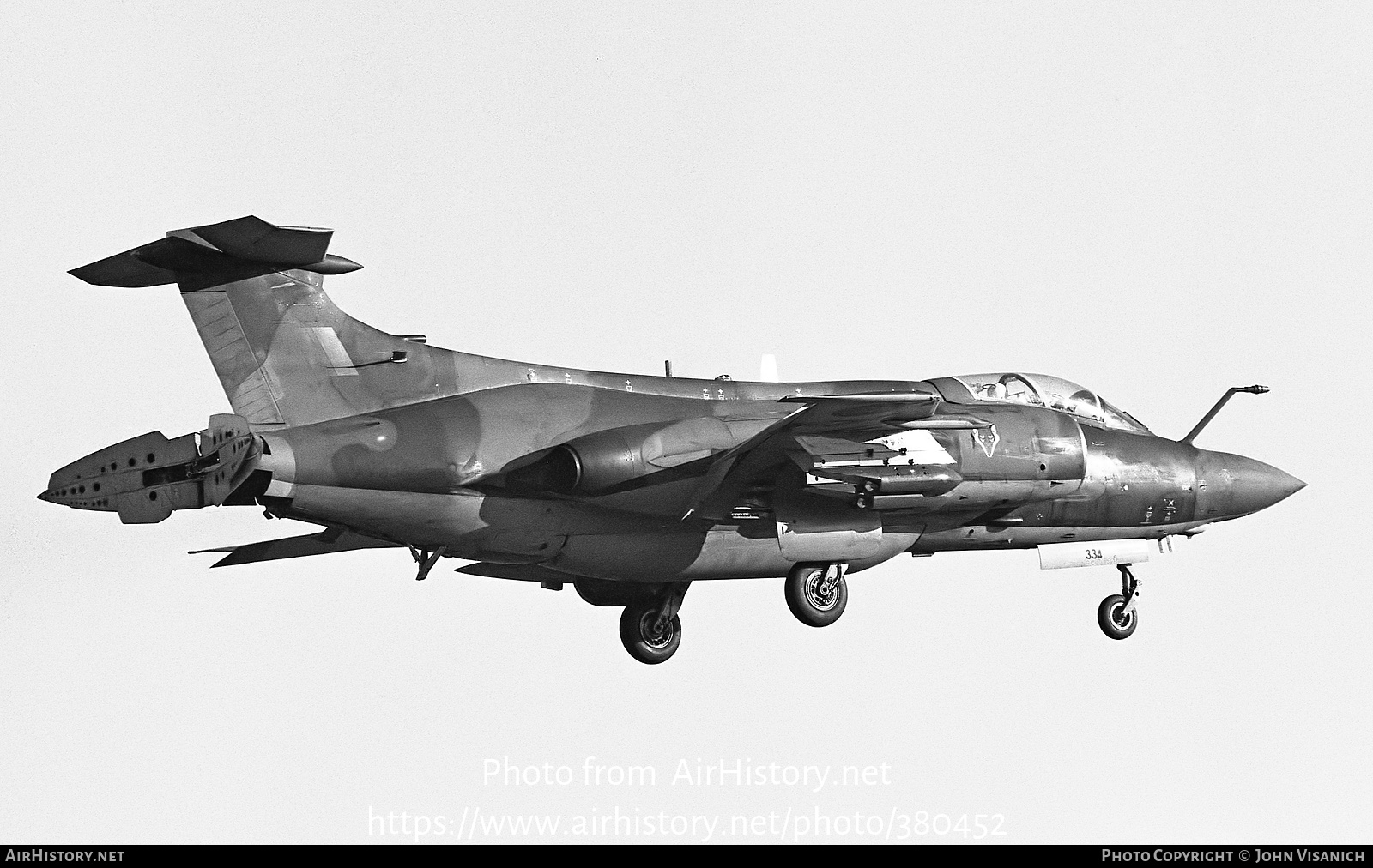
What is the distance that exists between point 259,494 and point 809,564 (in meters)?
5.78

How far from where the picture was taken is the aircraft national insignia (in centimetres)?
1742

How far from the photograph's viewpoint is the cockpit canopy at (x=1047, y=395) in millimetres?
19281

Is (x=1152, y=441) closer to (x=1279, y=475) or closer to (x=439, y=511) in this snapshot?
(x=1279, y=475)

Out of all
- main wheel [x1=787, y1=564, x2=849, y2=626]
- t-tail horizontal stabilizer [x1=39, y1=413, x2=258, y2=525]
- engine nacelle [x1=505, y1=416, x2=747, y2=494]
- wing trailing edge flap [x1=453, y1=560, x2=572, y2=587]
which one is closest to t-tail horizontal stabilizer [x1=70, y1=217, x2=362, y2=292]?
t-tail horizontal stabilizer [x1=39, y1=413, x2=258, y2=525]

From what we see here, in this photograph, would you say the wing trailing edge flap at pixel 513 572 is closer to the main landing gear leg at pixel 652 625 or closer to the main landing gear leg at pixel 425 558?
the main landing gear leg at pixel 652 625

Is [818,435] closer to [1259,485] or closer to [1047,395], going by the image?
[1047,395]

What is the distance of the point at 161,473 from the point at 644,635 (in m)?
6.23

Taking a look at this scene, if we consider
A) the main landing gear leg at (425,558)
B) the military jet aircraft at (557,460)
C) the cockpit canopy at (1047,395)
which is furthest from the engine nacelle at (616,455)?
the cockpit canopy at (1047,395)

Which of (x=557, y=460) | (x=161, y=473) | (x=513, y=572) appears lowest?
(x=513, y=572)

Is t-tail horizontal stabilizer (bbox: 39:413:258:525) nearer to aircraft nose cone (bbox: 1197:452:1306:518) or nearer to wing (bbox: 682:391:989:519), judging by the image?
wing (bbox: 682:391:989:519)

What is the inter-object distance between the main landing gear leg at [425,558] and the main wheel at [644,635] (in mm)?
3193

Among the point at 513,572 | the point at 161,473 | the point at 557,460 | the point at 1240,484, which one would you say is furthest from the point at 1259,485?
the point at 161,473

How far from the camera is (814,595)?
58.7 feet

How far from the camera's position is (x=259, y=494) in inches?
586
